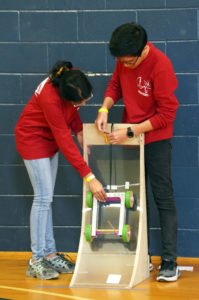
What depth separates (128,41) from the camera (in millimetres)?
2666

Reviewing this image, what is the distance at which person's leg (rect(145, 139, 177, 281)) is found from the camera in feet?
9.69

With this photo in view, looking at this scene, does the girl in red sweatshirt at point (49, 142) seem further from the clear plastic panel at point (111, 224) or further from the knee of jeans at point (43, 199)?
the clear plastic panel at point (111, 224)

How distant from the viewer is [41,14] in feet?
11.1

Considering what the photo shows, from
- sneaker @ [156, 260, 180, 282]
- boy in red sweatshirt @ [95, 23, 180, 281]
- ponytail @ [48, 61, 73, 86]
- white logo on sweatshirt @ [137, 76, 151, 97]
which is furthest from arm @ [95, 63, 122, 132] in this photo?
sneaker @ [156, 260, 180, 282]

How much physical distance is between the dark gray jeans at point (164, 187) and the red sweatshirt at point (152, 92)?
0.06 m

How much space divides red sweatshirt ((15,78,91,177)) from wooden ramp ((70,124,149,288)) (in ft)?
0.46

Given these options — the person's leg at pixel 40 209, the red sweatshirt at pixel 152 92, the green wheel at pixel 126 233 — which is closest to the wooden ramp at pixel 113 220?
the green wheel at pixel 126 233

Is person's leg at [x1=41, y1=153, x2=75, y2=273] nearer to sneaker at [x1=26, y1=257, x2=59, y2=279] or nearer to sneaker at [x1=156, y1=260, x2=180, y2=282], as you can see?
sneaker at [x1=26, y1=257, x2=59, y2=279]

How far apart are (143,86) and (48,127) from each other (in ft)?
1.85

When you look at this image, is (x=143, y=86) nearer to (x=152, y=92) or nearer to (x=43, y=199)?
(x=152, y=92)

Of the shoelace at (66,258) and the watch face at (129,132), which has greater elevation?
the watch face at (129,132)

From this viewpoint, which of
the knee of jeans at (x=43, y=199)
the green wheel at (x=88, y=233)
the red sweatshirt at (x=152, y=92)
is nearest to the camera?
the red sweatshirt at (x=152, y=92)

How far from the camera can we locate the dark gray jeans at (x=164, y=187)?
2953 mm

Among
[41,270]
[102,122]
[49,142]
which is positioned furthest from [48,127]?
[41,270]
